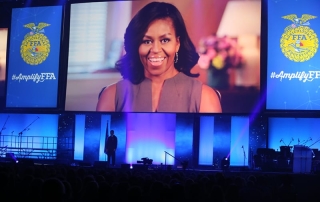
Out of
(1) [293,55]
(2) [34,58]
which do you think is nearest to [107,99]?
(2) [34,58]

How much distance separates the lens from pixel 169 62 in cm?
1822

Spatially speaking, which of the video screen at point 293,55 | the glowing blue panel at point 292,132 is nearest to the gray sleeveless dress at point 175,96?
the video screen at point 293,55

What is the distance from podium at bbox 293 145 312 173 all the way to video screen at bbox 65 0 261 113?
3.07 m

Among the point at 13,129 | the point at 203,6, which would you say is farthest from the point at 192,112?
the point at 13,129

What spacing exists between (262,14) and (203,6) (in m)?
2.03

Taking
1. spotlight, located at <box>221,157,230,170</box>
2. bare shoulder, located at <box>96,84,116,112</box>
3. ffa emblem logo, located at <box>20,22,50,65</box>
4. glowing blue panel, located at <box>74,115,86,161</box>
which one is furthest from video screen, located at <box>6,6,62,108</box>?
spotlight, located at <box>221,157,230,170</box>

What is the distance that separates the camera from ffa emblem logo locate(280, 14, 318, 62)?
17375 millimetres

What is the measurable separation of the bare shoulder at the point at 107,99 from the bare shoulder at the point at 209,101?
3290 millimetres

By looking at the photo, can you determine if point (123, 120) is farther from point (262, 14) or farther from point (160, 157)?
point (262, 14)

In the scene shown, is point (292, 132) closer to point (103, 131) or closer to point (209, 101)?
point (209, 101)

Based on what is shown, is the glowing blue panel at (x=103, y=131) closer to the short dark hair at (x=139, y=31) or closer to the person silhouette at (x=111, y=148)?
the person silhouette at (x=111, y=148)

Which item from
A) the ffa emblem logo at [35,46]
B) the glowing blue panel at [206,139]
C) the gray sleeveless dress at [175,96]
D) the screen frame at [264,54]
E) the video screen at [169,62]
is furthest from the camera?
the ffa emblem logo at [35,46]

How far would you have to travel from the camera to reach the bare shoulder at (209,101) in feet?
58.4

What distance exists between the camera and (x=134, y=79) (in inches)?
738
